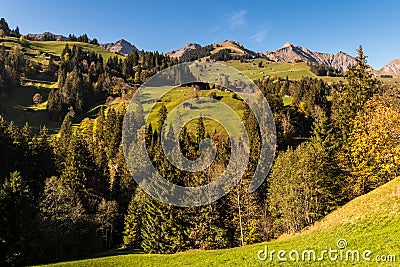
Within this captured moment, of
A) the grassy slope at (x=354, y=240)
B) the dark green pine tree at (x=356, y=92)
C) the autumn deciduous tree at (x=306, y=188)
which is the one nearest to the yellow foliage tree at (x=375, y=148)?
the autumn deciduous tree at (x=306, y=188)

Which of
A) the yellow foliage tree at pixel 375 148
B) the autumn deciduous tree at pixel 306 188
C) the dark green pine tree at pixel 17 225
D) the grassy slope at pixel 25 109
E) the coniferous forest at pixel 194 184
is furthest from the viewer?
the grassy slope at pixel 25 109

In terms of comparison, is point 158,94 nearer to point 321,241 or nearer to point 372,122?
point 372,122

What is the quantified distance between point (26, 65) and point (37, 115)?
62351 mm

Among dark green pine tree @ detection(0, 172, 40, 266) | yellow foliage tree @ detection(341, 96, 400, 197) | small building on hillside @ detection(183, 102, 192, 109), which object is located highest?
small building on hillside @ detection(183, 102, 192, 109)

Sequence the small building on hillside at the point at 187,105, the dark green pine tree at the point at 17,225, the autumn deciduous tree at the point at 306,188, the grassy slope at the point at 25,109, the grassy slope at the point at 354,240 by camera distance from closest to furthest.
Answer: the grassy slope at the point at 354,240
the dark green pine tree at the point at 17,225
the autumn deciduous tree at the point at 306,188
the small building on hillside at the point at 187,105
the grassy slope at the point at 25,109

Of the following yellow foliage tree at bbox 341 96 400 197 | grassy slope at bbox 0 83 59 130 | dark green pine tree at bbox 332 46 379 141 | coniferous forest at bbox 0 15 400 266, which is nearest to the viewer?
yellow foliage tree at bbox 341 96 400 197

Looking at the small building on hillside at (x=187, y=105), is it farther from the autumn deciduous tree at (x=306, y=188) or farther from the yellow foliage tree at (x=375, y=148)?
the yellow foliage tree at (x=375, y=148)

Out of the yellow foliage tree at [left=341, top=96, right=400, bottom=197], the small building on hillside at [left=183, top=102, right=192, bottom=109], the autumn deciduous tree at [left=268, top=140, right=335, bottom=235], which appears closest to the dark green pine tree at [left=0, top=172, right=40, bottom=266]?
the autumn deciduous tree at [left=268, top=140, right=335, bottom=235]

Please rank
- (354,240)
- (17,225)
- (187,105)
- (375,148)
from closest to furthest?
1. (354,240)
2. (375,148)
3. (17,225)
4. (187,105)

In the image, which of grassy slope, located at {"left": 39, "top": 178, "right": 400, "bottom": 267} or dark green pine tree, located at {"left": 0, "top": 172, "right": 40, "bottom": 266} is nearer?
grassy slope, located at {"left": 39, "top": 178, "right": 400, "bottom": 267}

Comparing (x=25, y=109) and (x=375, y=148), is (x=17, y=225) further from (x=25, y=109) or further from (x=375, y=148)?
(x=25, y=109)

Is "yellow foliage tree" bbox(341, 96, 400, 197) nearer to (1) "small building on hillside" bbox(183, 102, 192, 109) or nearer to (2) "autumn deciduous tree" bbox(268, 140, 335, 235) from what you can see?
(2) "autumn deciduous tree" bbox(268, 140, 335, 235)

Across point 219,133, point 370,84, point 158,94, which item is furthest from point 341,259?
point 158,94

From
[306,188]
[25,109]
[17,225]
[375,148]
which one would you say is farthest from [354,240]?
[25,109]
